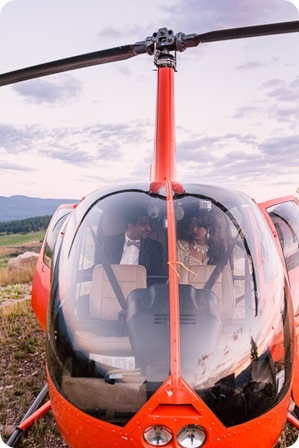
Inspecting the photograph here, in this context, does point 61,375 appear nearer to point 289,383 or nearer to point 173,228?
point 173,228

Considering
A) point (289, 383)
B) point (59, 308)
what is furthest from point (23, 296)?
point (289, 383)

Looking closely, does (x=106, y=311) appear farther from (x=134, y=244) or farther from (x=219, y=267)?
(x=219, y=267)

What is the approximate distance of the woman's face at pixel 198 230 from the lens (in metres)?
3.33

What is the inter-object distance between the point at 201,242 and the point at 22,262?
16.6 m

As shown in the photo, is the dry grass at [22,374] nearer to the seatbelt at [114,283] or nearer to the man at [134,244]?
the seatbelt at [114,283]

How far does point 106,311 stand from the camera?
126 inches

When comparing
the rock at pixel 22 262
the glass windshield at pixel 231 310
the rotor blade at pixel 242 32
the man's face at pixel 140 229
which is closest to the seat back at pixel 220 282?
the glass windshield at pixel 231 310

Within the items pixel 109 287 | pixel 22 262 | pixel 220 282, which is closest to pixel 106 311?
pixel 109 287

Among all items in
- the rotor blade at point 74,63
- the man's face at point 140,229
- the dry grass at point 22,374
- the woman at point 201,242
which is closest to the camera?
the woman at point 201,242

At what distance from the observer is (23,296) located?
11578 millimetres

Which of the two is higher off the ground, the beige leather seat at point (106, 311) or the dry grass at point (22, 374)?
the beige leather seat at point (106, 311)

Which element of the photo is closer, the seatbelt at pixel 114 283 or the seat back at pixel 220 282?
the seat back at pixel 220 282

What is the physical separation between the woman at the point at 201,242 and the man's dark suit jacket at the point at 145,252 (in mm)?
199

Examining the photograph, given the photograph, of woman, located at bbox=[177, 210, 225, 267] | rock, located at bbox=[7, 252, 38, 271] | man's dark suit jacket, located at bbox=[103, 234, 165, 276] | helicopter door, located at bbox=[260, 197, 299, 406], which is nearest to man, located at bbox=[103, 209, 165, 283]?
man's dark suit jacket, located at bbox=[103, 234, 165, 276]
